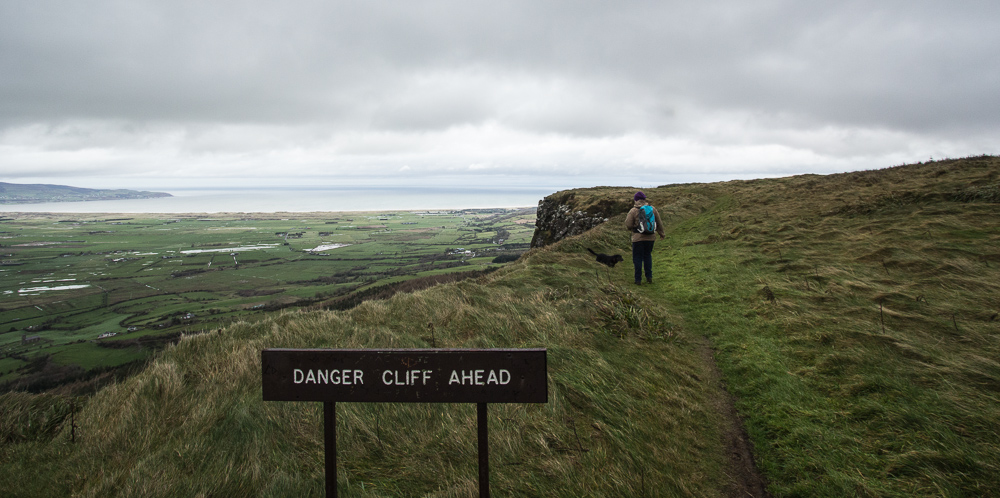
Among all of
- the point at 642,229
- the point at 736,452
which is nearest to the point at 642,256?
the point at 642,229

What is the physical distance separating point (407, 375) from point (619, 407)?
9.60 feet

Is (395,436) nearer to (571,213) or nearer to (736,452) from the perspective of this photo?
(736,452)

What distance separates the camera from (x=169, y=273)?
81812mm

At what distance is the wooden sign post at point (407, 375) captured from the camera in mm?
2670

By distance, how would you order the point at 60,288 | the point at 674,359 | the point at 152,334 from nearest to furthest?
the point at 674,359 → the point at 152,334 → the point at 60,288

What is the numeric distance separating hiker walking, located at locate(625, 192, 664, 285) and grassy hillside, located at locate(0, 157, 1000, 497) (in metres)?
2.12

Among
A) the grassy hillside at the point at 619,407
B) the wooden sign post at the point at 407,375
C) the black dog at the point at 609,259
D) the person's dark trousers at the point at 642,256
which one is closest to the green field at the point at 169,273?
the grassy hillside at the point at 619,407

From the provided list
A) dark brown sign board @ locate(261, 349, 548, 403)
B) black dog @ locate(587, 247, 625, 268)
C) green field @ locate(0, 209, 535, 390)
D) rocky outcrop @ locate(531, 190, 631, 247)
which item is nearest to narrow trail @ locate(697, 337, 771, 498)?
dark brown sign board @ locate(261, 349, 548, 403)

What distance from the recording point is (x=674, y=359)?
6070 mm

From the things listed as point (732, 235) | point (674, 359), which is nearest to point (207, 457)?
point (674, 359)

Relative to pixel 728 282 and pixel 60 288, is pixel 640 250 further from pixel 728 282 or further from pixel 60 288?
pixel 60 288

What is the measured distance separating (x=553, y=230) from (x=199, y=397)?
27126 mm

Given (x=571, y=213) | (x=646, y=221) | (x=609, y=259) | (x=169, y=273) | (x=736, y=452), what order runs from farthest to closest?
(x=169, y=273), (x=571, y=213), (x=609, y=259), (x=646, y=221), (x=736, y=452)

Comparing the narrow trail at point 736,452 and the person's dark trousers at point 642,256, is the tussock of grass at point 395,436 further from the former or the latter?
the person's dark trousers at point 642,256
